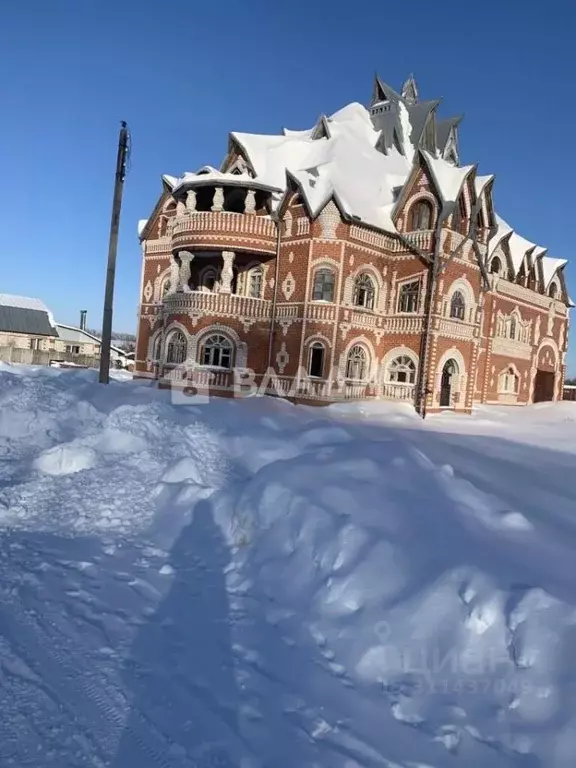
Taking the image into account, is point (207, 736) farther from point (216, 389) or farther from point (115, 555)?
point (216, 389)

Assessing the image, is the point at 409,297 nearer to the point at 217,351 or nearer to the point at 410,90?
the point at 217,351

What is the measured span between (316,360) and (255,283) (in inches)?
178

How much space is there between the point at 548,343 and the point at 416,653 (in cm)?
3253

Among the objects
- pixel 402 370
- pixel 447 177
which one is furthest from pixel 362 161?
pixel 402 370

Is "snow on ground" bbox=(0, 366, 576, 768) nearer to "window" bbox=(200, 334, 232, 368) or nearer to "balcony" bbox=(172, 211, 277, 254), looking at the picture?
"window" bbox=(200, 334, 232, 368)

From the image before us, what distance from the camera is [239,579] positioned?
5.74 m

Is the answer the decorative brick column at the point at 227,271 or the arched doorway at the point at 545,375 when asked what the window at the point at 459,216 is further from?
the arched doorway at the point at 545,375

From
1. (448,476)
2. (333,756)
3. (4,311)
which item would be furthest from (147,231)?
(4,311)

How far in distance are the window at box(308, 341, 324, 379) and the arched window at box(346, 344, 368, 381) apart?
3.71 ft

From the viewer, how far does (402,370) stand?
2186 centimetres

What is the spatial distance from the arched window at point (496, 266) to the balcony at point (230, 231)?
12895 mm

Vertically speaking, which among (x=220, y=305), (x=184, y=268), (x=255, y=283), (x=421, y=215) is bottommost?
(x=220, y=305)

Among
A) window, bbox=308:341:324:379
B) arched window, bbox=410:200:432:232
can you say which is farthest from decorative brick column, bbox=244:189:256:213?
arched window, bbox=410:200:432:232

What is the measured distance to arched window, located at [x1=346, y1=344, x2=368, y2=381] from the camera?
69.3 feet
